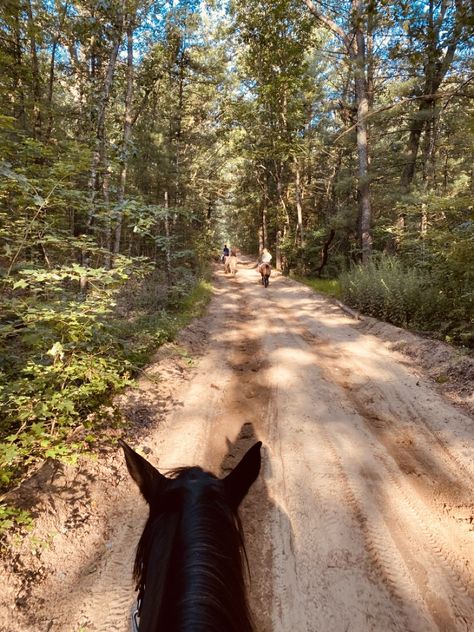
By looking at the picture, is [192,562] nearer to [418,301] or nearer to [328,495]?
[328,495]

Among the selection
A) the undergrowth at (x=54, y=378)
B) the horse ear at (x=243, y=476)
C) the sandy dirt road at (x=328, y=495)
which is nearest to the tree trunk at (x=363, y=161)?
the sandy dirt road at (x=328, y=495)

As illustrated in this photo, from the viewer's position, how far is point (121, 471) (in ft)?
13.2

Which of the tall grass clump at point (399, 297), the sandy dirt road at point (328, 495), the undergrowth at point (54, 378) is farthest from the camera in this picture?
the tall grass clump at point (399, 297)

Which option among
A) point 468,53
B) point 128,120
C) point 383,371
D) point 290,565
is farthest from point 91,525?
point 468,53

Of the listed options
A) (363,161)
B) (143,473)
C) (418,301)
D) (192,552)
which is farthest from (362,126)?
(192,552)

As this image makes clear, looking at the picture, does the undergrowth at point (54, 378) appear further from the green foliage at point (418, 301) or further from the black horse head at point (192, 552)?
the green foliage at point (418, 301)

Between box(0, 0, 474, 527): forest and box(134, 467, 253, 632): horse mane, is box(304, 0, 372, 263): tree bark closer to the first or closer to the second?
box(0, 0, 474, 527): forest

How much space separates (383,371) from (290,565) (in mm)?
4783

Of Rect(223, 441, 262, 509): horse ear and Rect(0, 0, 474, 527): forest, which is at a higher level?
Rect(0, 0, 474, 527): forest

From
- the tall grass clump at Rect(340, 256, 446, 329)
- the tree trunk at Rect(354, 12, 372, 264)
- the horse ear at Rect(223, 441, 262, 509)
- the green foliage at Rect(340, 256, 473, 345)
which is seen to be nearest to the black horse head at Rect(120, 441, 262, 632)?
the horse ear at Rect(223, 441, 262, 509)

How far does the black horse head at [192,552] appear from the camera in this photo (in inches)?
44.8

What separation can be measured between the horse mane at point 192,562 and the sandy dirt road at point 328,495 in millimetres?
1666

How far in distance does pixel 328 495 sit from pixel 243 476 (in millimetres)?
2489

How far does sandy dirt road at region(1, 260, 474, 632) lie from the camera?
2.63 m
